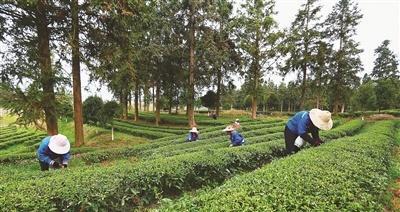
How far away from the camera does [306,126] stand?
Result: 26.1ft

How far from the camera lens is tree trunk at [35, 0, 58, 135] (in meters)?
13.6

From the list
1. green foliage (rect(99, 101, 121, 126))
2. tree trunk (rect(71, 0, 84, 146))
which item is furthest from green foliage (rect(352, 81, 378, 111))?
tree trunk (rect(71, 0, 84, 146))

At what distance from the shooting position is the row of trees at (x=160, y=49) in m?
13.8

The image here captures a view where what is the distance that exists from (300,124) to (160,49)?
18679 millimetres

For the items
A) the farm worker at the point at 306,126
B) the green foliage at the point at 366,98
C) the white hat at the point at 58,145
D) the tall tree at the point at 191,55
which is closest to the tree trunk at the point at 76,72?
the white hat at the point at 58,145

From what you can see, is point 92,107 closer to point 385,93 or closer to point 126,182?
point 126,182

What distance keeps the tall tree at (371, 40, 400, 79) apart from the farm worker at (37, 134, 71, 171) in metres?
55.8

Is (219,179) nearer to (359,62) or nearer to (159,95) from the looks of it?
(159,95)

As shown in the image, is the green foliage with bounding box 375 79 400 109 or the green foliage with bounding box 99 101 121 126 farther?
the green foliage with bounding box 375 79 400 109

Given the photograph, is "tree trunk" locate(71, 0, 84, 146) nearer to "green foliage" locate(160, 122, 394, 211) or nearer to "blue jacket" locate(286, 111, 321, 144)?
"blue jacket" locate(286, 111, 321, 144)

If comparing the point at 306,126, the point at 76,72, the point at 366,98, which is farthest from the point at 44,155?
the point at 366,98

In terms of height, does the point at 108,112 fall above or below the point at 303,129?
below

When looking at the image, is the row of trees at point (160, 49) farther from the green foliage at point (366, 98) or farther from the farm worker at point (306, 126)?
the farm worker at point (306, 126)

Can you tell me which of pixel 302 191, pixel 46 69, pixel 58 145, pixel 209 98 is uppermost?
pixel 46 69
